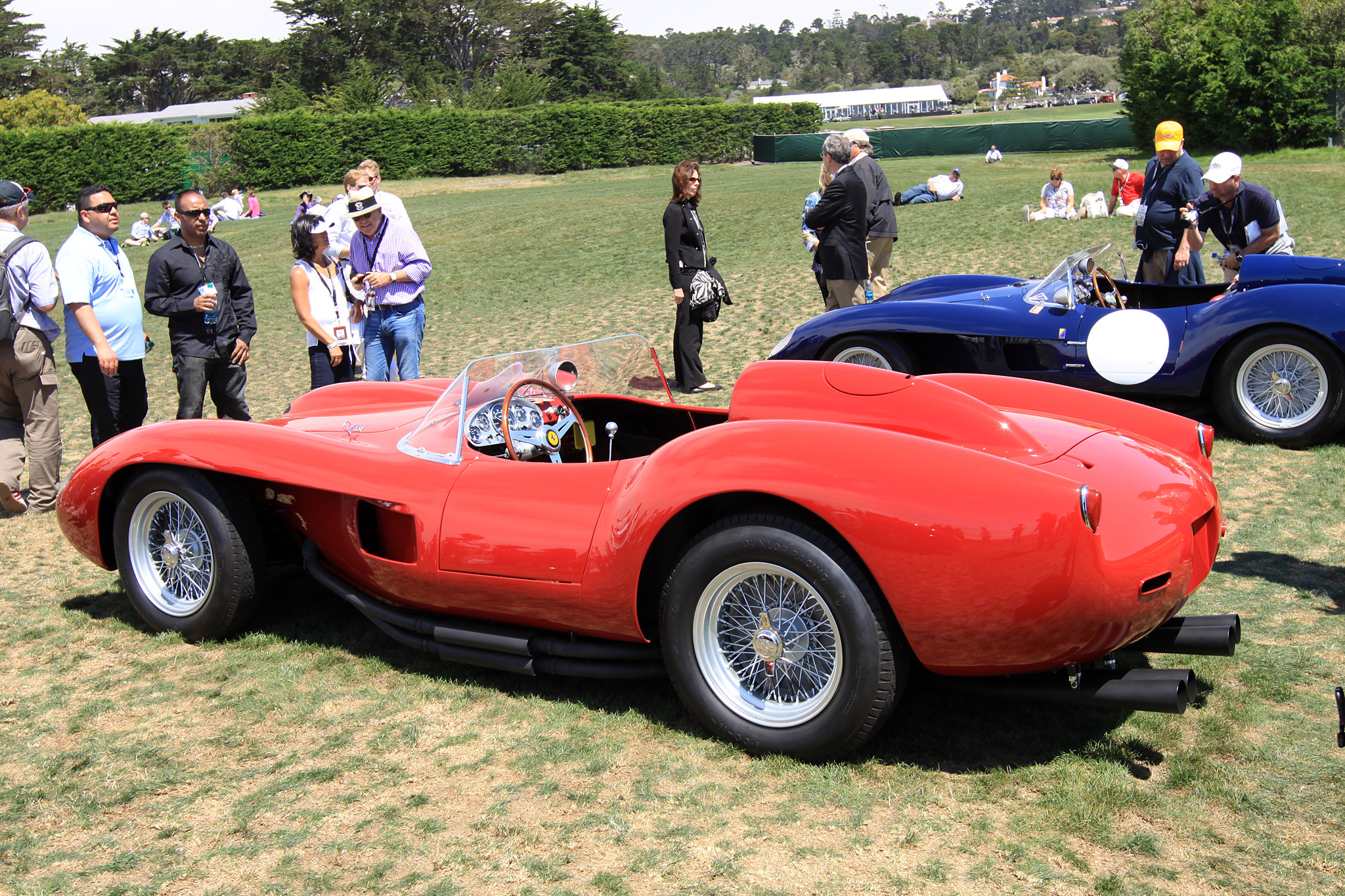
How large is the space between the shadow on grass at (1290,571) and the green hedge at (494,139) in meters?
42.7

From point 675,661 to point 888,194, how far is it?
7.70m

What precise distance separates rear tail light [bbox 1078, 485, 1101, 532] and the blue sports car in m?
4.10

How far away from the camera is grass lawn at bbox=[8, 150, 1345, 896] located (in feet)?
9.57

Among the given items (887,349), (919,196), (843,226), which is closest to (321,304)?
(887,349)

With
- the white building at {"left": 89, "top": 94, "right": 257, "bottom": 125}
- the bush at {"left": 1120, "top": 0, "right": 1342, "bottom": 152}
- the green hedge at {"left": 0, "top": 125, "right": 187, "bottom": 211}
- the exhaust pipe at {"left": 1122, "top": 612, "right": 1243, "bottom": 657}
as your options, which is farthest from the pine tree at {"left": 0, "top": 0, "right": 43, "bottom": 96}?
the exhaust pipe at {"left": 1122, "top": 612, "right": 1243, "bottom": 657}

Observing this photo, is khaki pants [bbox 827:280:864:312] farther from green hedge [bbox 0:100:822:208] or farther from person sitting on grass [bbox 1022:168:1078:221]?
green hedge [bbox 0:100:822:208]

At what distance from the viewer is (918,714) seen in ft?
12.4

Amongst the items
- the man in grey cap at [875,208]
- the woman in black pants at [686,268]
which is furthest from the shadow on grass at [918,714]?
the man in grey cap at [875,208]

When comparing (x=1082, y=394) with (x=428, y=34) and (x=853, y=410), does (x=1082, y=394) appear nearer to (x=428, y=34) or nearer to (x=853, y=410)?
(x=853, y=410)

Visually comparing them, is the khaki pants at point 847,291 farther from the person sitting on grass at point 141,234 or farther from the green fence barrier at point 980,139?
the green fence barrier at point 980,139

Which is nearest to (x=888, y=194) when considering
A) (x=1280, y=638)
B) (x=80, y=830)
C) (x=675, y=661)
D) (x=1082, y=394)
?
(x=1082, y=394)

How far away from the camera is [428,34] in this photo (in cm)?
7556

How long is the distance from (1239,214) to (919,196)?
1407cm

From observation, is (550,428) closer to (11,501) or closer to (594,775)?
(594,775)
